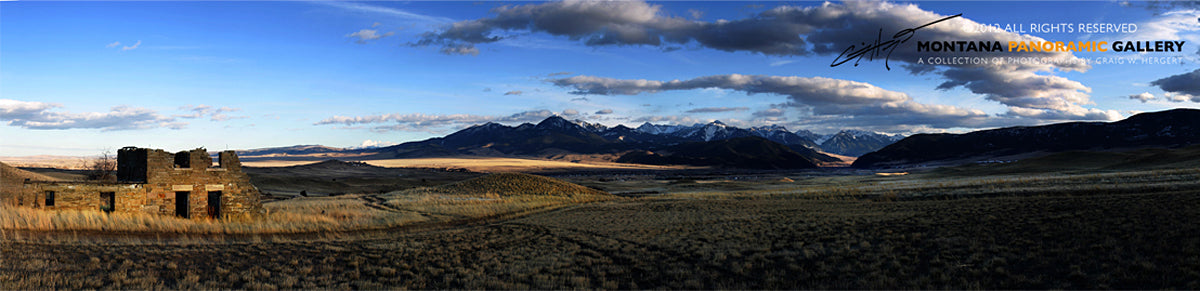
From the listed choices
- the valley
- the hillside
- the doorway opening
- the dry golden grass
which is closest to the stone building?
the doorway opening

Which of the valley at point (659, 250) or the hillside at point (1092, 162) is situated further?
the hillside at point (1092, 162)

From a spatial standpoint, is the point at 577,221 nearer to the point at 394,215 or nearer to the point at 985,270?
the point at 394,215

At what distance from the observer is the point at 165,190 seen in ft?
81.0

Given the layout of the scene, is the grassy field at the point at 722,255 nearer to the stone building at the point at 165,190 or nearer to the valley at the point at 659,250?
the valley at the point at 659,250

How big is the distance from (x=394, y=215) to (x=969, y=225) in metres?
26.7

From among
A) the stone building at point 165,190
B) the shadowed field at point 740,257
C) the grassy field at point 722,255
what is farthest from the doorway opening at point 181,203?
the shadowed field at point 740,257

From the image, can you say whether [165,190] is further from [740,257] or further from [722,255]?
[740,257]

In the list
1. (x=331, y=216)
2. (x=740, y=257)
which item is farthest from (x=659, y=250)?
(x=331, y=216)

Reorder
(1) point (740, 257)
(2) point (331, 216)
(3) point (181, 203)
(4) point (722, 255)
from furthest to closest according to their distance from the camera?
(2) point (331, 216), (3) point (181, 203), (4) point (722, 255), (1) point (740, 257)

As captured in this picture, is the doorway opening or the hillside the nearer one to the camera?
the doorway opening

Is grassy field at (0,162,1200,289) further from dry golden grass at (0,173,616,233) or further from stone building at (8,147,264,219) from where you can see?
stone building at (8,147,264,219)

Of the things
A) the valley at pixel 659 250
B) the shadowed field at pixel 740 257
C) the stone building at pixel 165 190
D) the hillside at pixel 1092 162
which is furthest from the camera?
the hillside at pixel 1092 162

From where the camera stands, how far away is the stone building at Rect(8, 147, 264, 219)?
75.9 feet

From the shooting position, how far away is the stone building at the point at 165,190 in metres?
23.1
